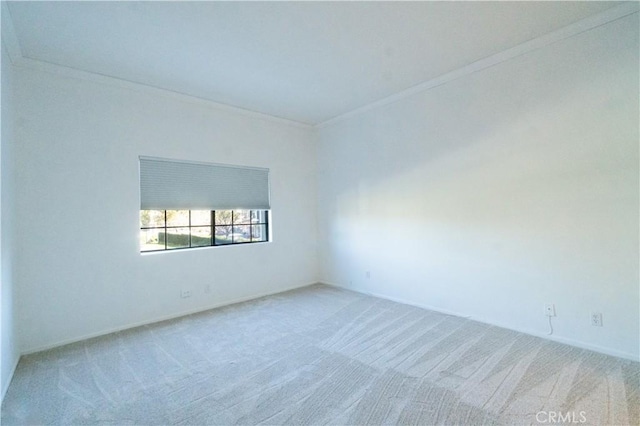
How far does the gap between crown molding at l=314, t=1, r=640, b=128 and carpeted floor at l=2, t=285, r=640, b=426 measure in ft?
9.31

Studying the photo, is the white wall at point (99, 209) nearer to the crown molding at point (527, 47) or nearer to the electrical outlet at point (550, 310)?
the crown molding at point (527, 47)

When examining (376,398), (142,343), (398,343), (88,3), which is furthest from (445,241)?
(88,3)

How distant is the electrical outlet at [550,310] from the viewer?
2.89 m

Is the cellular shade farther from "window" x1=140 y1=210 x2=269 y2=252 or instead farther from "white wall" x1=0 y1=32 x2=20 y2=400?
"white wall" x1=0 y1=32 x2=20 y2=400

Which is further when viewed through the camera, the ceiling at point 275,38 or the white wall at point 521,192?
the white wall at point 521,192

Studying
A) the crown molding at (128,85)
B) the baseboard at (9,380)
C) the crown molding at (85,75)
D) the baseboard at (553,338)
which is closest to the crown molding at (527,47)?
the crown molding at (128,85)

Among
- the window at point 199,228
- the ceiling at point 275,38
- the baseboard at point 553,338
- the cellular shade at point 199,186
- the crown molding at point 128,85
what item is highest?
the ceiling at point 275,38

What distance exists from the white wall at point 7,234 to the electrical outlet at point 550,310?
14.9ft

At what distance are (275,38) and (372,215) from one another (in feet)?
8.87

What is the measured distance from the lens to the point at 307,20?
247cm

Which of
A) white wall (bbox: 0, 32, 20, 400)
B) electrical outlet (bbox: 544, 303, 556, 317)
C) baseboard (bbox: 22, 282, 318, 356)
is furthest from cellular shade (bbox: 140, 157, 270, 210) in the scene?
electrical outlet (bbox: 544, 303, 556, 317)

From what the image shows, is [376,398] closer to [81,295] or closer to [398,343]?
[398,343]

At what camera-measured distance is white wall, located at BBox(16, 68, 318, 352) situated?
2.91 meters
